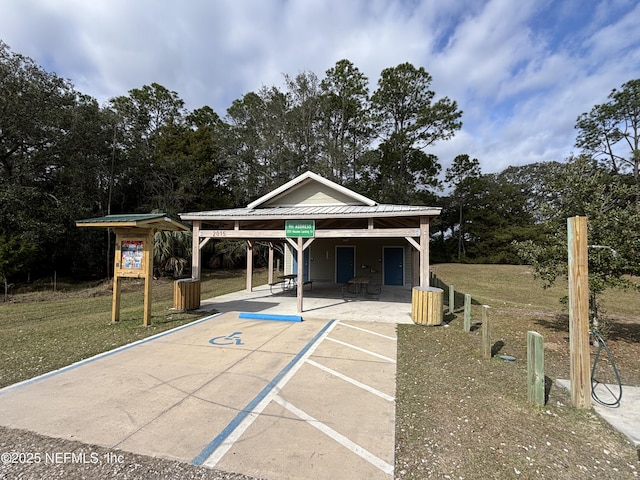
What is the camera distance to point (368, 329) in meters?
7.07

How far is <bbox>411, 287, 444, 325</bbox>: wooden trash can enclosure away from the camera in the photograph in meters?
7.36

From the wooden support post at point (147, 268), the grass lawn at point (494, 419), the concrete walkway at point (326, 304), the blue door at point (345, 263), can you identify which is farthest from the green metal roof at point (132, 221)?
the blue door at point (345, 263)

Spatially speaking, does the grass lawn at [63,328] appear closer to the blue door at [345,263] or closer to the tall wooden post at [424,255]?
the tall wooden post at [424,255]

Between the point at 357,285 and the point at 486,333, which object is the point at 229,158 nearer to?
the point at 357,285

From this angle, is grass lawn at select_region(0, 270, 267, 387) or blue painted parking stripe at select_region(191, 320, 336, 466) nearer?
blue painted parking stripe at select_region(191, 320, 336, 466)

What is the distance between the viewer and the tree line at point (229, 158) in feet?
51.1

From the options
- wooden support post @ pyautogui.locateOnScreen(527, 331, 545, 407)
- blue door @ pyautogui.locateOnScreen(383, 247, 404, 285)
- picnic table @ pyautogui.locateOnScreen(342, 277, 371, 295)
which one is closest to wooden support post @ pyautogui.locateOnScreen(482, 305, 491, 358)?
wooden support post @ pyautogui.locateOnScreen(527, 331, 545, 407)

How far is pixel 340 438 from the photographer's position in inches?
114

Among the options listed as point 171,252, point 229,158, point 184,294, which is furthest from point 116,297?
point 229,158

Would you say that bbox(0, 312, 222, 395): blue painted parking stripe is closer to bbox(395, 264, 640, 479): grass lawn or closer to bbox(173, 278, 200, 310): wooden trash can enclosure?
bbox(173, 278, 200, 310): wooden trash can enclosure

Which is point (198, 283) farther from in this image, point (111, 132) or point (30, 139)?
point (111, 132)

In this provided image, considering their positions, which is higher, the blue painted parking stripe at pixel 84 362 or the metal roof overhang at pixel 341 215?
the metal roof overhang at pixel 341 215

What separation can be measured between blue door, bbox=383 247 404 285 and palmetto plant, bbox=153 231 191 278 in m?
10.9

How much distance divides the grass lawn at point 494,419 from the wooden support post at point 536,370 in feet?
0.39
